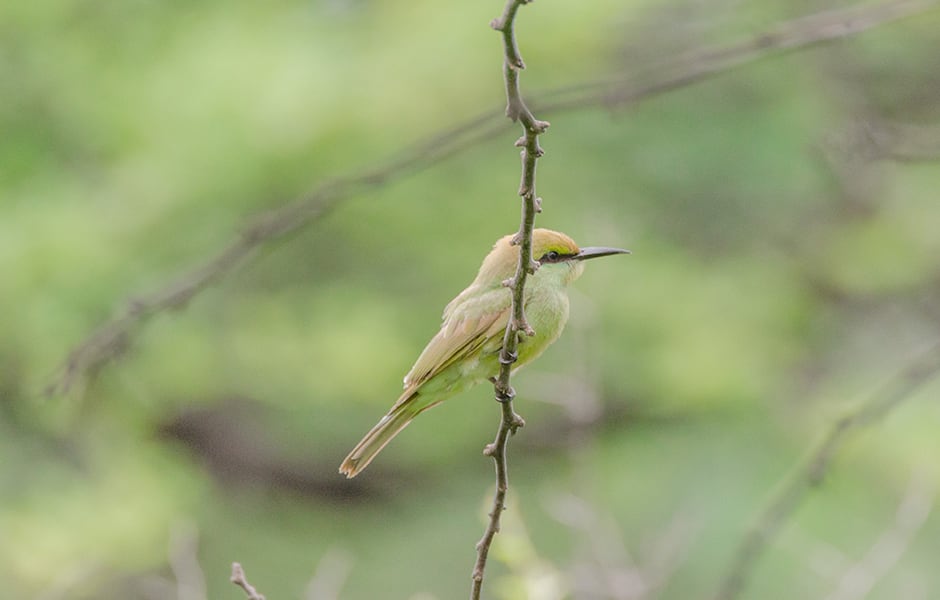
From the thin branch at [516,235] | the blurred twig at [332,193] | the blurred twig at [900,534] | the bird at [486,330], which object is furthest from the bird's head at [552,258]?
the blurred twig at [900,534]

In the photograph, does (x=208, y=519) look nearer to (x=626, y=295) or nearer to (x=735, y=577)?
(x=626, y=295)

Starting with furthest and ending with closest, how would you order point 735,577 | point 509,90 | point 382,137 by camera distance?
1. point 382,137
2. point 735,577
3. point 509,90

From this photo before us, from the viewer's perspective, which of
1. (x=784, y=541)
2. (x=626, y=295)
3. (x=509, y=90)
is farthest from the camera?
(x=626, y=295)

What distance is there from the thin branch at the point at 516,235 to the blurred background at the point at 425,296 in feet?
9.86

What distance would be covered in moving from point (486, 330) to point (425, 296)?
13.9 feet

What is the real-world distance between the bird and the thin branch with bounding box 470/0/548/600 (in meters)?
0.56

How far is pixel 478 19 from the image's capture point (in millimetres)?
6594

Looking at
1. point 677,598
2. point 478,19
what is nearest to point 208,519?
point 677,598

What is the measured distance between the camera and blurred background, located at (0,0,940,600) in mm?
6270

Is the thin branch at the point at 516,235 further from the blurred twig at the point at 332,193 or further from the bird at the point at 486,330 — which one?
the blurred twig at the point at 332,193

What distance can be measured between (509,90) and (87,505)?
17.6ft

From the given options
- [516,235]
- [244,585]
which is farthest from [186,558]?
[516,235]

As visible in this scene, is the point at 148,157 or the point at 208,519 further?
the point at 208,519

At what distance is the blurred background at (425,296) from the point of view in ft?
20.6
